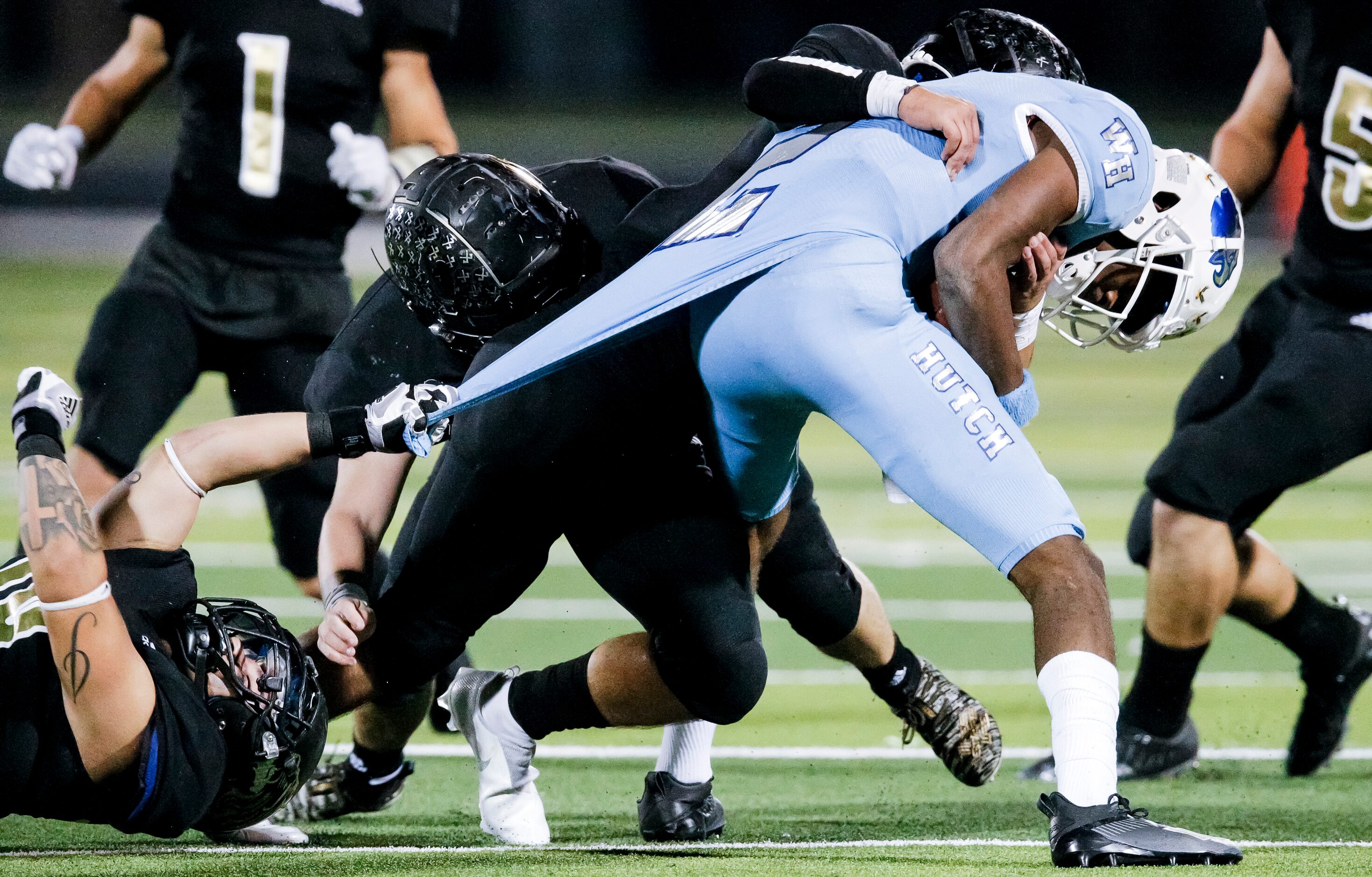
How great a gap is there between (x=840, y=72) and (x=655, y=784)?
138 cm

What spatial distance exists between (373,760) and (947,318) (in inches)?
60.7

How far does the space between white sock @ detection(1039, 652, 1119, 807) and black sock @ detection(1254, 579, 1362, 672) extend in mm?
1782

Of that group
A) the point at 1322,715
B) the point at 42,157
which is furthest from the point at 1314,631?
the point at 42,157

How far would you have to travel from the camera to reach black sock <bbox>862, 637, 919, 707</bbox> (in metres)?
3.68

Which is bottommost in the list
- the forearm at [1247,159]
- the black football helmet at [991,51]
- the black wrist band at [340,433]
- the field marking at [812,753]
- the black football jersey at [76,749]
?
the field marking at [812,753]

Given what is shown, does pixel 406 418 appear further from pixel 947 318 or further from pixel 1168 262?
pixel 1168 262

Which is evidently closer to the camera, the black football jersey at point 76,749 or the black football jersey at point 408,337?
the black football jersey at point 76,749

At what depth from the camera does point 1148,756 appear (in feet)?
13.4

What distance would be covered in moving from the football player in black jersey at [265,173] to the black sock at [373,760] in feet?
2.72

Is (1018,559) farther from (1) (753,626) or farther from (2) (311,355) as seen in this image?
(2) (311,355)

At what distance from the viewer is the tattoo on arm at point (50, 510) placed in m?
2.70

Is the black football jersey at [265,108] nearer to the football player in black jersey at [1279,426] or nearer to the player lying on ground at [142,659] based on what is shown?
the player lying on ground at [142,659]

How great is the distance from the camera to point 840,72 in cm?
309

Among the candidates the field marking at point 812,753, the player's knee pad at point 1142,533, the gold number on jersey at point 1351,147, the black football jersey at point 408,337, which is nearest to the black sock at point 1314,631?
the field marking at point 812,753
